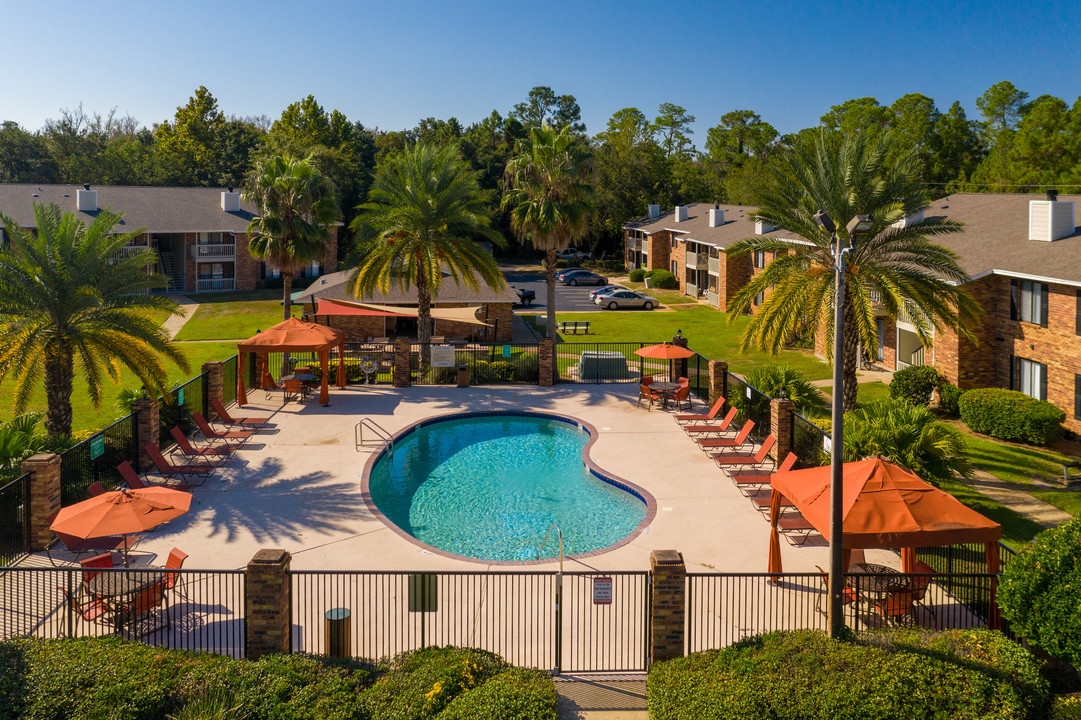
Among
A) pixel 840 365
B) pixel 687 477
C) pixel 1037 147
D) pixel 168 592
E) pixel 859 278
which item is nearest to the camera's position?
pixel 840 365

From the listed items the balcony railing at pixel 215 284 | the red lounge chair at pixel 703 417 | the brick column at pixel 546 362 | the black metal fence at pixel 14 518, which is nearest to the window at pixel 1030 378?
the red lounge chair at pixel 703 417

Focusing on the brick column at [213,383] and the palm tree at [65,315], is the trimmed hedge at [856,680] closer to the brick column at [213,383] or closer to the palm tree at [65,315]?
the palm tree at [65,315]

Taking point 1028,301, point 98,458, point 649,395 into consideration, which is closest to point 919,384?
point 1028,301

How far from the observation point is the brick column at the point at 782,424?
2119cm

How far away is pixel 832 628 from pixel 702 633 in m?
2.00

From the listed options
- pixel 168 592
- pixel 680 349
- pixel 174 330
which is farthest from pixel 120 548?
pixel 174 330

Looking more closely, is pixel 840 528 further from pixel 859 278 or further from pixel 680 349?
pixel 680 349

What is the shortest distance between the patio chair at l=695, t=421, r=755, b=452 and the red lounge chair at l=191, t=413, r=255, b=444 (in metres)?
12.7

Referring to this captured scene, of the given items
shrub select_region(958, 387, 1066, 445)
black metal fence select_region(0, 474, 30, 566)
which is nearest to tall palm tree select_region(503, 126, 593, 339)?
shrub select_region(958, 387, 1066, 445)

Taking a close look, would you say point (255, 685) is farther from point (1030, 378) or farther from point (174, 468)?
point (1030, 378)

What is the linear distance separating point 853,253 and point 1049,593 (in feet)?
45.5

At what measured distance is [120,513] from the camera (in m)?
13.6

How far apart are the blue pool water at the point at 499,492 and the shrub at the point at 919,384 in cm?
1162

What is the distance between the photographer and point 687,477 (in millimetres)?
20562
